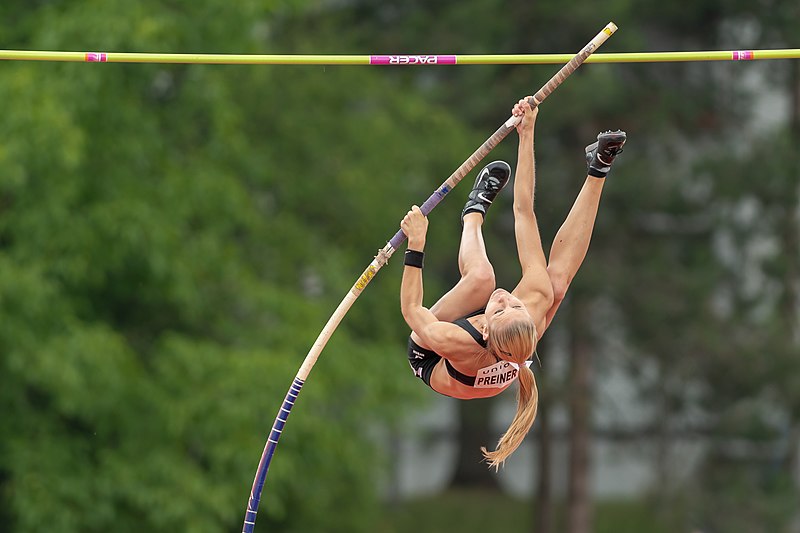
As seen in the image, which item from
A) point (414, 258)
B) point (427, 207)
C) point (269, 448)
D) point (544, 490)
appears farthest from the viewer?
point (544, 490)

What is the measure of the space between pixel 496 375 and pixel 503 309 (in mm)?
357

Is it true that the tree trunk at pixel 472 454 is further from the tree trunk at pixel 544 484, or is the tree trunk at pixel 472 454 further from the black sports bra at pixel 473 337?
the black sports bra at pixel 473 337

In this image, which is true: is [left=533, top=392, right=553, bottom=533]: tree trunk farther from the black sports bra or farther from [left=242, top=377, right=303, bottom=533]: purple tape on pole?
the black sports bra

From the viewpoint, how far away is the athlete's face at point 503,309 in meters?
5.97

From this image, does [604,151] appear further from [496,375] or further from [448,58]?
[496,375]

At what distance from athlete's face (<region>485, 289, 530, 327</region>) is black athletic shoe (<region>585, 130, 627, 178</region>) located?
2.41 ft

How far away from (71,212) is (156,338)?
2.16 m

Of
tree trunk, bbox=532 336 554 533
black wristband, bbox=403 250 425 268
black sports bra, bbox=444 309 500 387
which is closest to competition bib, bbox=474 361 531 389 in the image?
black sports bra, bbox=444 309 500 387

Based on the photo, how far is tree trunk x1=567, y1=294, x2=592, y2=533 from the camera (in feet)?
62.2

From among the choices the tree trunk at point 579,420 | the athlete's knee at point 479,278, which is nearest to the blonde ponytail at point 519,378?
the athlete's knee at point 479,278

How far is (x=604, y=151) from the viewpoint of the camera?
20.9 ft

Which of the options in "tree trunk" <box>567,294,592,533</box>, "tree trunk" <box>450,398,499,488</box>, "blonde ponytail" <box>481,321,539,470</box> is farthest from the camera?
"tree trunk" <box>450,398,499,488</box>

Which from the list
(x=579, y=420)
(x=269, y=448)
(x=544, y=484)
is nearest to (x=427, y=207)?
(x=269, y=448)

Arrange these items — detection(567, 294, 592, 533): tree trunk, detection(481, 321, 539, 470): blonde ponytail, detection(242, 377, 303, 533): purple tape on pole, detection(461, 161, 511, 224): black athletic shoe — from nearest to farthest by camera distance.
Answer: detection(481, 321, 539, 470): blonde ponytail, detection(242, 377, 303, 533): purple tape on pole, detection(461, 161, 511, 224): black athletic shoe, detection(567, 294, 592, 533): tree trunk
